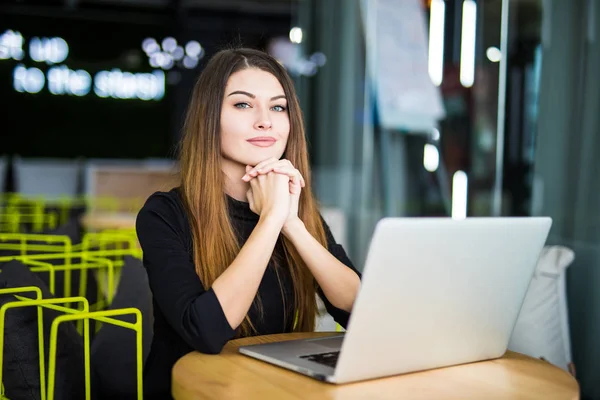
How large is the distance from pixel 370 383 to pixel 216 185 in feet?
2.34

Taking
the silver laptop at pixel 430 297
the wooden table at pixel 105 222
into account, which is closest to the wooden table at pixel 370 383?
the silver laptop at pixel 430 297

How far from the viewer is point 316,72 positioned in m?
6.34

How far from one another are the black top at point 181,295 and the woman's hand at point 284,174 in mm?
155

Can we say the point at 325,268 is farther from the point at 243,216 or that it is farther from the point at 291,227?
the point at 243,216

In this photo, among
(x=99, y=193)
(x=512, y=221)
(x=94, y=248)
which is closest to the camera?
(x=512, y=221)

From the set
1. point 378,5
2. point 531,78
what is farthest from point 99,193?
point 531,78

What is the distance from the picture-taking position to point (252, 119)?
1.73 m

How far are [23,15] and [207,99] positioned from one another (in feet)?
31.7

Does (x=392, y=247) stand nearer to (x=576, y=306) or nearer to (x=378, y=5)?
(x=576, y=306)

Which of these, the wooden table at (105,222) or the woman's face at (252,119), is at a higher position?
the woman's face at (252,119)

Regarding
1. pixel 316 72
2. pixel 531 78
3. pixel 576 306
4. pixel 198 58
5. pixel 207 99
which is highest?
pixel 198 58

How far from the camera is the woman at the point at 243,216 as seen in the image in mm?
1559

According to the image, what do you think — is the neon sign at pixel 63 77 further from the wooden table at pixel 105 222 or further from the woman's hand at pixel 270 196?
the woman's hand at pixel 270 196

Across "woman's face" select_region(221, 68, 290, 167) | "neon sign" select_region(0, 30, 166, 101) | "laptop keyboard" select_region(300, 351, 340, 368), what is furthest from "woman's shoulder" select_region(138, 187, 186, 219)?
"neon sign" select_region(0, 30, 166, 101)
